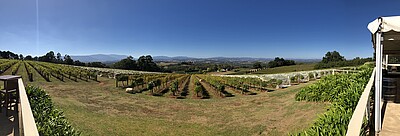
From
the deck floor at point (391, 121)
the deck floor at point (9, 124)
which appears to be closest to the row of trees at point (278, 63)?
the deck floor at point (391, 121)

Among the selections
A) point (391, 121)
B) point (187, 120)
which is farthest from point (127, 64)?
point (391, 121)

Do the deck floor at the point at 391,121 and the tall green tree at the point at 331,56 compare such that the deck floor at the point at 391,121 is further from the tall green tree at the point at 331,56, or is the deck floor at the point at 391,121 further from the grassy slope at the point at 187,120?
the tall green tree at the point at 331,56

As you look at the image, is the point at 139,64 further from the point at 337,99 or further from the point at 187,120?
the point at 337,99

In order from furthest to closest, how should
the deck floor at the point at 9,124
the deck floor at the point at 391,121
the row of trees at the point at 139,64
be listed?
the row of trees at the point at 139,64, the deck floor at the point at 9,124, the deck floor at the point at 391,121

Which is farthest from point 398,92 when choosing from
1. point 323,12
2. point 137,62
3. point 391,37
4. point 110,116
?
point 137,62

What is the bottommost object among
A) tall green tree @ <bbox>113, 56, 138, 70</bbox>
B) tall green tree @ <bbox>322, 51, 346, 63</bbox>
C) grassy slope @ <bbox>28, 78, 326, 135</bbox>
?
grassy slope @ <bbox>28, 78, 326, 135</bbox>

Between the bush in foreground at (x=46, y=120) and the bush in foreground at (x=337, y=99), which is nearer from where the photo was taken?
the bush in foreground at (x=337, y=99)

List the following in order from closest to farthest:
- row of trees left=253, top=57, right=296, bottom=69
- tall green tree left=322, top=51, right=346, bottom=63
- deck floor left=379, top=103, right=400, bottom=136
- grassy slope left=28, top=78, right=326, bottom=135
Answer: deck floor left=379, top=103, right=400, bottom=136, grassy slope left=28, top=78, right=326, bottom=135, tall green tree left=322, top=51, right=346, bottom=63, row of trees left=253, top=57, right=296, bottom=69

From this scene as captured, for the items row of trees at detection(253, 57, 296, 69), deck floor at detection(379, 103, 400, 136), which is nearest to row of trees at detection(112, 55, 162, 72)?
row of trees at detection(253, 57, 296, 69)

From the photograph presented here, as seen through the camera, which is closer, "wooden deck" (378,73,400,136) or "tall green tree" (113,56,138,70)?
"wooden deck" (378,73,400,136)

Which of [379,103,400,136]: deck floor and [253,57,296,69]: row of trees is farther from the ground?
[253,57,296,69]: row of trees

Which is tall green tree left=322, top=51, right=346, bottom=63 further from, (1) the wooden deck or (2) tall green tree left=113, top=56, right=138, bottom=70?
(2) tall green tree left=113, top=56, right=138, bottom=70

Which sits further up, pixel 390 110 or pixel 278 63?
pixel 278 63

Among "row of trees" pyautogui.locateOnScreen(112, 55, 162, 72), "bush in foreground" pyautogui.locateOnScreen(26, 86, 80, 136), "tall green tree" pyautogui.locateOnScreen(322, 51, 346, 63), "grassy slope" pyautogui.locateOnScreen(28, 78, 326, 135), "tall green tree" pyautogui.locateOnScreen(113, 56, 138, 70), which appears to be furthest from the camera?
"row of trees" pyautogui.locateOnScreen(112, 55, 162, 72)
